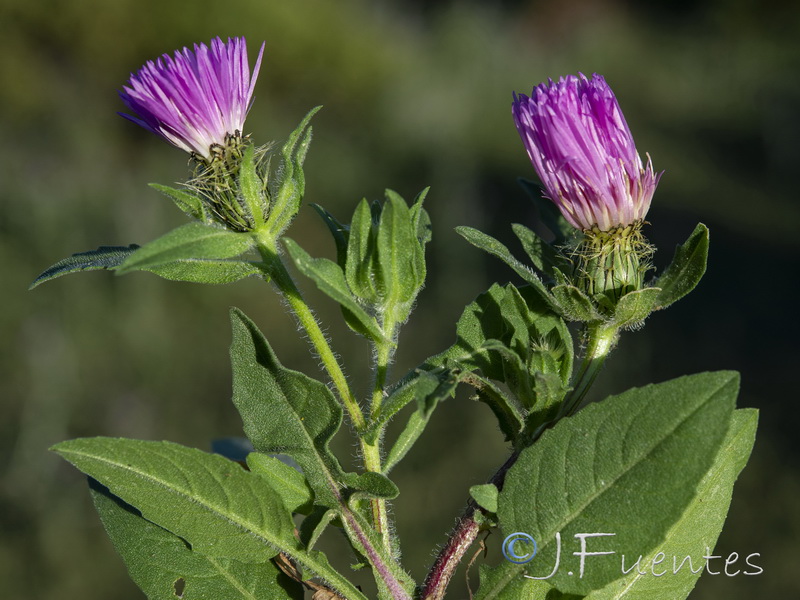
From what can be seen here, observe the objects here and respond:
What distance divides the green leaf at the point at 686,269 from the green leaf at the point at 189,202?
0.85 metres

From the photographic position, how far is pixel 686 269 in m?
1.49

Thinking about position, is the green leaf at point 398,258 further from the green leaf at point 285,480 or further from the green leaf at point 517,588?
the green leaf at point 517,588

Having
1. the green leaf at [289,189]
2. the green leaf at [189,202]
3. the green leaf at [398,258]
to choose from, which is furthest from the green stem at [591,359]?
the green leaf at [189,202]

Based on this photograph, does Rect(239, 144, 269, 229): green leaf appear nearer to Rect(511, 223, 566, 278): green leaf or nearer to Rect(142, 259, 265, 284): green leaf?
Rect(142, 259, 265, 284): green leaf

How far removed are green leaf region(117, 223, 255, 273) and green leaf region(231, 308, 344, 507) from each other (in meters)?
0.11

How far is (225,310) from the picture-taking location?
336 inches

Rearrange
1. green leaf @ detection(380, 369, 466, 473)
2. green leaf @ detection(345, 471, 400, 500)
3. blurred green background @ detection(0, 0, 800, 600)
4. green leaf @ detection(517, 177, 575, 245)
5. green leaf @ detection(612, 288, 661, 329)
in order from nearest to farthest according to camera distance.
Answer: green leaf @ detection(380, 369, 466, 473)
green leaf @ detection(345, 471, 400, 500)
green leaf @ detection(612, 288, 661, 329)
green leaf @ detection(517, 177, 575, 245)
blurred green background @ detection(0, 0, 800, 600)

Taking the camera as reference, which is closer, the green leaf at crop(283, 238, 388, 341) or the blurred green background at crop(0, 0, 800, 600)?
the green leaf at crop(283, 238, 388, 341)

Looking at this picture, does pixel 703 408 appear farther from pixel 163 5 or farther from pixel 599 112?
pixel 163 5

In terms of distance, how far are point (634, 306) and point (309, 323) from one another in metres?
0.59

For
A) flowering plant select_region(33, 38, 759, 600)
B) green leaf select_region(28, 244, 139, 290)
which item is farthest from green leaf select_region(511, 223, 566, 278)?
green leaf select_region(28, 244, 139, 290)

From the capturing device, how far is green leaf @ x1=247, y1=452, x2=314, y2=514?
1.37m

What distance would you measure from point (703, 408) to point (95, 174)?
32.3 ft

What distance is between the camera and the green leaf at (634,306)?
1.49m
